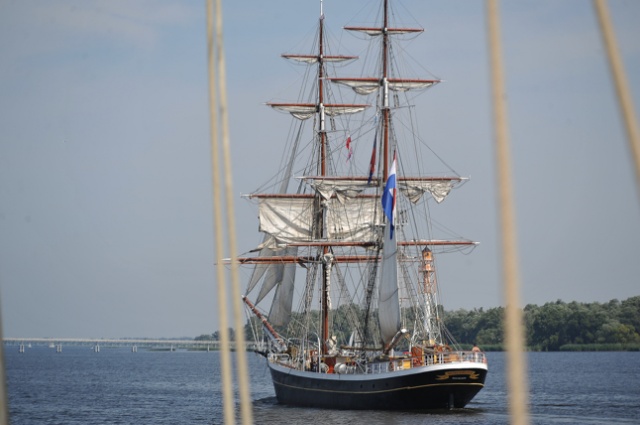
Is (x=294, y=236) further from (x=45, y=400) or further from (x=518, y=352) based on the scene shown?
(x=518, y=352)

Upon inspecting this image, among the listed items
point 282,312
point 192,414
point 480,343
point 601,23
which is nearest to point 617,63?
point 601,23

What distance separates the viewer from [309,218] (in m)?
67.6

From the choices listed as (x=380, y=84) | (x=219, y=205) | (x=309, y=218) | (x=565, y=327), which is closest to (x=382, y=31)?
(x=380, y=84)

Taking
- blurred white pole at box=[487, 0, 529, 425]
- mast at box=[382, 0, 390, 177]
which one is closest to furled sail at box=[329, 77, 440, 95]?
mast at box=[382, 0, 390, 177]

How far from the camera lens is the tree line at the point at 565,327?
136m

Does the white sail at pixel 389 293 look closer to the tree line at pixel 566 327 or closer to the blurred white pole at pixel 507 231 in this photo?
the blurred white pole at pixel 507 231

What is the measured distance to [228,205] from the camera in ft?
35.4

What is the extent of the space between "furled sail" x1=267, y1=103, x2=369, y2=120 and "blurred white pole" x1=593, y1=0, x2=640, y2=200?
60461mm

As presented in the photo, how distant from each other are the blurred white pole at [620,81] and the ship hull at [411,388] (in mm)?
41874

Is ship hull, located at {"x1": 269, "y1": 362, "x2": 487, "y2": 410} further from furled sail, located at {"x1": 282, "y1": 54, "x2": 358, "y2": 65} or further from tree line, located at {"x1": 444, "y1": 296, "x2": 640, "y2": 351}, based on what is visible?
tree line, located at {"x1": 444, "y1": 296, "x2": 640, "y2": 351}

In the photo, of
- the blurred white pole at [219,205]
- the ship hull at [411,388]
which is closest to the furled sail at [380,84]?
the ship hull at [411,388]

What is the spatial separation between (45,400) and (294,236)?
19000 mm

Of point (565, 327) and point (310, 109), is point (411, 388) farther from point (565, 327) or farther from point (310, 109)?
point (565, 327)

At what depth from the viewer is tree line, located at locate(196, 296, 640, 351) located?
13612cm
